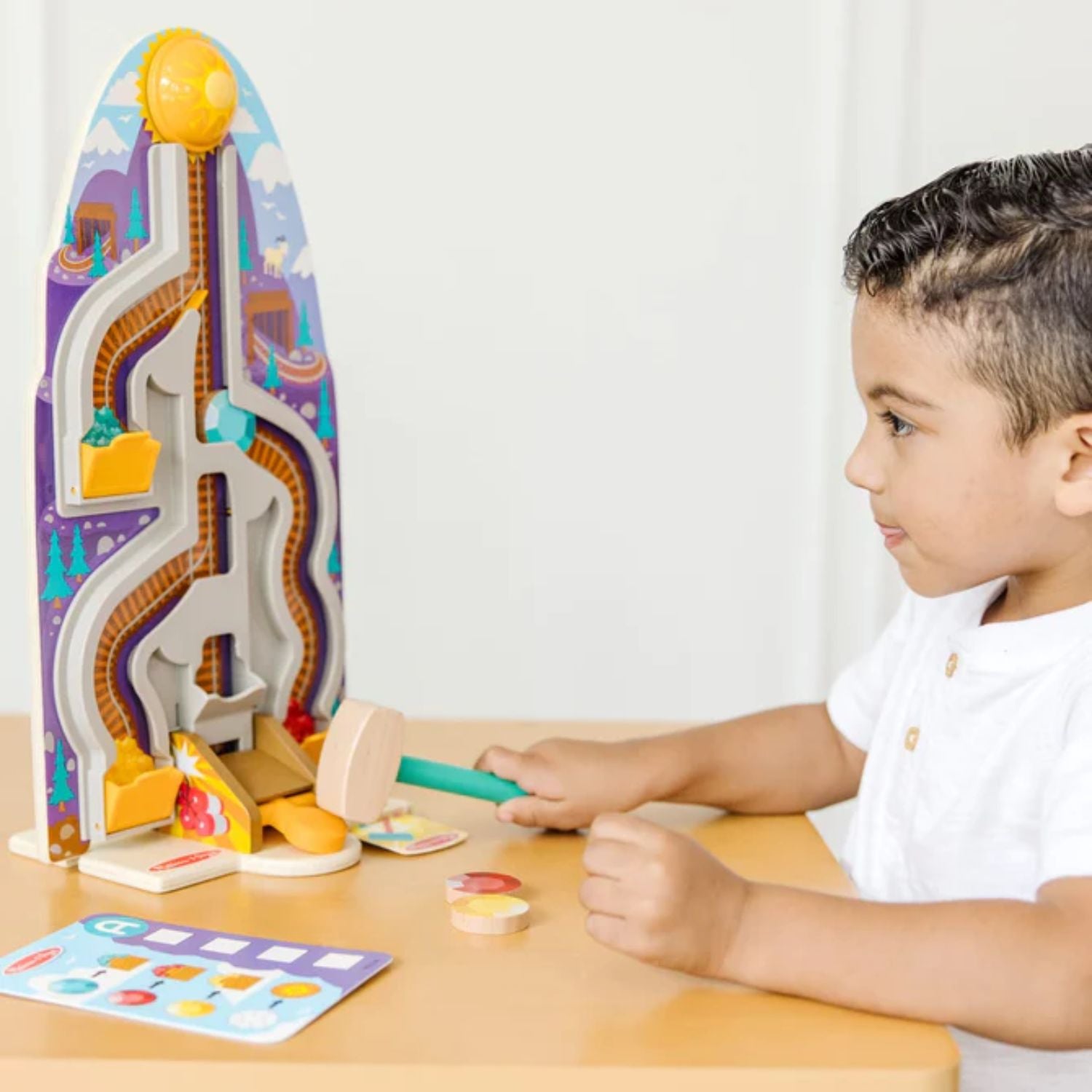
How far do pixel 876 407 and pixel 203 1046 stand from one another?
43 centimetres

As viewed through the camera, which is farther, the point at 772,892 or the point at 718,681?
the point at 718,681

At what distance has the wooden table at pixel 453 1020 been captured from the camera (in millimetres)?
560

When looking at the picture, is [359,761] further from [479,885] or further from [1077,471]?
[1077,471]

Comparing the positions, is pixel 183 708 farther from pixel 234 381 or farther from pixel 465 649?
pixel 465 649

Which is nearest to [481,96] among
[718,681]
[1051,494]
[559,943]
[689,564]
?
[689,564]

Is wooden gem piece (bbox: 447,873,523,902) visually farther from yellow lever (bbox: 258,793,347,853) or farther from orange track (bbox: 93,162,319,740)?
orange track (bbox: 93,162,319,740)

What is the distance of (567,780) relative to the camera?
34.4 inches

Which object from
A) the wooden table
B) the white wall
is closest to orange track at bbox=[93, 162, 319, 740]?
the wooden table

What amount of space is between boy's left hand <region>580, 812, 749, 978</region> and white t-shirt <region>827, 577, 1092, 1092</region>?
5.7 inches

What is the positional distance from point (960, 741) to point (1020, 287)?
0.23 metres

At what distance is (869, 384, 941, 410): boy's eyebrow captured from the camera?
2.49 feet

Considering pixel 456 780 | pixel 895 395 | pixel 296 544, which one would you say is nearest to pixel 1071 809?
pixel 895 395

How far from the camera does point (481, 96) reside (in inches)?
68.5

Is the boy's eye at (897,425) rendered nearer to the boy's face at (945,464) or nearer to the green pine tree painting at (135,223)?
the boy's face at (945,464)
